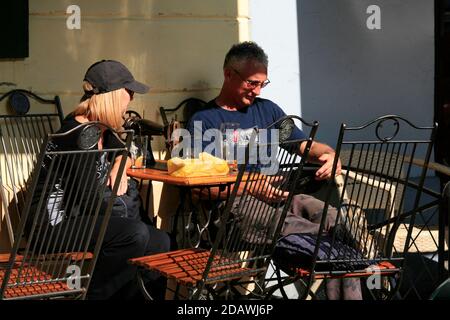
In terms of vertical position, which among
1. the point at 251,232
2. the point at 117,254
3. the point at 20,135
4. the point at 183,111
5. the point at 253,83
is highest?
the point at 253,83

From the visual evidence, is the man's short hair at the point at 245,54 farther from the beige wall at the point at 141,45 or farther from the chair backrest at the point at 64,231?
the chair backrest at the point at 64,231

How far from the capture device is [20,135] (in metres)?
5.01

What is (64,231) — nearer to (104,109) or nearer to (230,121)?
(104,109)

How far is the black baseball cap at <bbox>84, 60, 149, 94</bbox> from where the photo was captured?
475 centimetres

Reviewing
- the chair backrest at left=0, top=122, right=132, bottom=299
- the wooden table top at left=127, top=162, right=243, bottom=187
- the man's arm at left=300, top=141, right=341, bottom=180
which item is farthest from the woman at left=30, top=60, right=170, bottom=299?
the man's arm at left=300, top=141, right=341, bottom=180

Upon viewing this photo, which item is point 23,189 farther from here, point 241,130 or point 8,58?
point 241,130

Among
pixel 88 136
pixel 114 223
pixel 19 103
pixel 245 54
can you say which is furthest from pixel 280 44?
pixel 88 136

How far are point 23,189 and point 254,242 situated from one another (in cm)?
141

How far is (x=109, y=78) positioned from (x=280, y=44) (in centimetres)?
149

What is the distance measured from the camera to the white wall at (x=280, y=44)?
19.0ft

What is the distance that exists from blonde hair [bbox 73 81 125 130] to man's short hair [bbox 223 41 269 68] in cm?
84

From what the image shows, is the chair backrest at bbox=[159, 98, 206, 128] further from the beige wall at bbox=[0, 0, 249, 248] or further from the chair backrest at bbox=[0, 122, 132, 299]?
the chair backrest at bbox=[0, 122, 132, 299]

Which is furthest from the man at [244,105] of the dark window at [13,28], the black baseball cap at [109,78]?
the dark window at [13,28]
